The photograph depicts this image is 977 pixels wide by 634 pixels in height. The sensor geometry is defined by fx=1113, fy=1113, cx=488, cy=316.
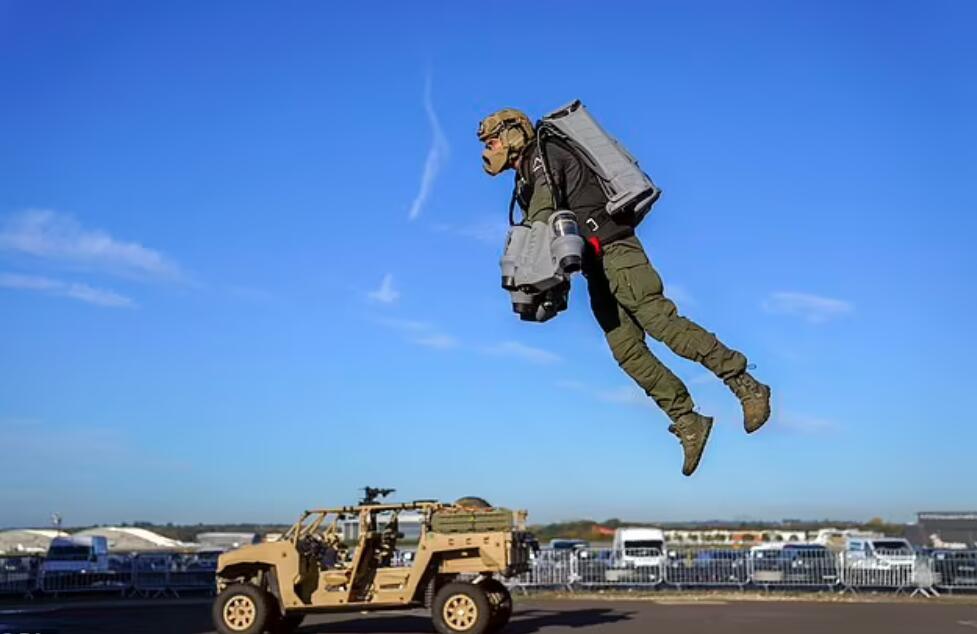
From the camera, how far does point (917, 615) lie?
22594 millimetres

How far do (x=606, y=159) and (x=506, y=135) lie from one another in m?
0.60

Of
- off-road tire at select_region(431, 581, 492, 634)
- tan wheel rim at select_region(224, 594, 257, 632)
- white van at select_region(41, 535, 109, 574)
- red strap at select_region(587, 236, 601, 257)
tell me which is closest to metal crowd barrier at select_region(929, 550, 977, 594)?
off-road tire at select_region(431, 581, 492, 634)

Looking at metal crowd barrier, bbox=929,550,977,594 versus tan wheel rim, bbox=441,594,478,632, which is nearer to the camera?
tan wheel rim, bbox=441,594,478,632

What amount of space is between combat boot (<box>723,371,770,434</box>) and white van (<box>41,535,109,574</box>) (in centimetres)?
3353

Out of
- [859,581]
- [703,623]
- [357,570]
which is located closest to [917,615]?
[703,623]

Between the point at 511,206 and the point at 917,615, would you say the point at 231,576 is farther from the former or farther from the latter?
the point at 511,206

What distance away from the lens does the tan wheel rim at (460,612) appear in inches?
691

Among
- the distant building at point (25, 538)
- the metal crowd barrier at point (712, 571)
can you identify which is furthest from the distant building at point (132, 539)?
the metal crowd barrier at point (712, 571)

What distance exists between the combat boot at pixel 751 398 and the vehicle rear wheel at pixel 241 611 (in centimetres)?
1520

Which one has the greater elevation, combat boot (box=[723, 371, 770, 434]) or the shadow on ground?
combat boot (box=[723, 371, 770, 434])

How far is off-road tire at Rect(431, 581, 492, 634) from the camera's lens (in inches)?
689

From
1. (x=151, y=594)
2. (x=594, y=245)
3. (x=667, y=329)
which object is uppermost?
(x=594, y=245)

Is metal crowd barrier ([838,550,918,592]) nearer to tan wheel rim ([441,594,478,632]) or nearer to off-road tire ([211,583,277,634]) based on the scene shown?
tan wheel rim ([441,594,478,632])

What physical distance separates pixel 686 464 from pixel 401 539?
15652 millimetres
